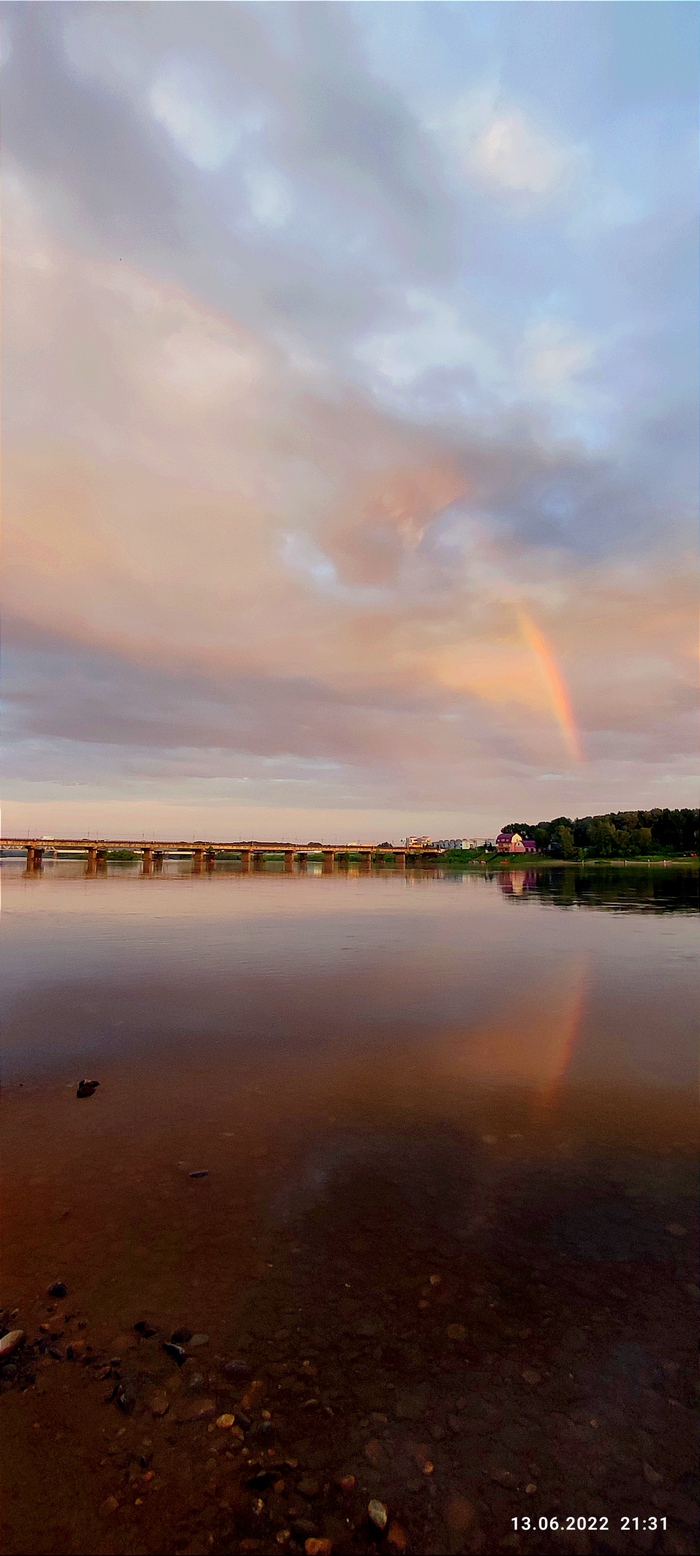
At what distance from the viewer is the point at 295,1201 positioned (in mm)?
10070

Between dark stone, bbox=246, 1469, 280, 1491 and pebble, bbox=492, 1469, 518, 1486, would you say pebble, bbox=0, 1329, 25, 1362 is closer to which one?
dark stone, bbox=246, 1469, 280, 1491

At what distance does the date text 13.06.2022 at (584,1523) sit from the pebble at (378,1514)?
105cm

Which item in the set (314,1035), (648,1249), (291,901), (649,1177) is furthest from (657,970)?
(291,901)

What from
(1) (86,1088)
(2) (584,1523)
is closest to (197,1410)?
(2) (584,1523)

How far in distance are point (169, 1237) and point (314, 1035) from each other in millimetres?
10712

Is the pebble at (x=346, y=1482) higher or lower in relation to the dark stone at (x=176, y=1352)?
lower

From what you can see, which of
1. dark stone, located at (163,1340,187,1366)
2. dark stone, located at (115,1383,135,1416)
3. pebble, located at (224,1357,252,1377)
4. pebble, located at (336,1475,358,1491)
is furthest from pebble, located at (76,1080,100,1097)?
pebble, located at (336,1475,358,1491)

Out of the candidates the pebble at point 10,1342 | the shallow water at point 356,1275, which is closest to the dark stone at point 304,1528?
the shallow water at point 356,1275

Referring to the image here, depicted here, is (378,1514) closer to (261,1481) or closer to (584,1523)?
(261,1481)

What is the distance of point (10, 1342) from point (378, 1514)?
13.8 ft

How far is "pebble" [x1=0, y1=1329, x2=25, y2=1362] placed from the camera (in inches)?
272

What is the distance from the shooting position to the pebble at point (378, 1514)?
5234mm

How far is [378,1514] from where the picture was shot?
209 inches

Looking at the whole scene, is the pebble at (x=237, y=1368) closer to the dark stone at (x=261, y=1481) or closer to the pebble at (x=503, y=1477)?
the dark stone at (x=261, y=1481)
